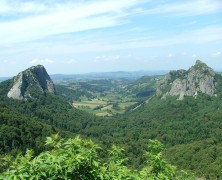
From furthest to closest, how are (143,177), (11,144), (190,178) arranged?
(11,144), (190,178), (143,177)

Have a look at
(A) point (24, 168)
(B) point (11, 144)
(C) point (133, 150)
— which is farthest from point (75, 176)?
(C) point (133, 150)

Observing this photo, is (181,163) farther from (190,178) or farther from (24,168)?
(24,168)

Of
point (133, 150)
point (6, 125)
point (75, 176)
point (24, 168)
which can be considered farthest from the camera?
point (133, 150)

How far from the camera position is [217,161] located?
13750 cm

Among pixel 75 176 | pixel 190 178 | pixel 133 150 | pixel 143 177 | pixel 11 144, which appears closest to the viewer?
pixel 75 176

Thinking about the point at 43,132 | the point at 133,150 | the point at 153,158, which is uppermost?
the point at 153,158

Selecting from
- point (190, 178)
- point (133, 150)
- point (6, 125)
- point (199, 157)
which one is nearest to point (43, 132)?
point (6, 125)

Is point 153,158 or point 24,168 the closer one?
point 24,168

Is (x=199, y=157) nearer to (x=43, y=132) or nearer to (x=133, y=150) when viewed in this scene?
(x=133, y=150)

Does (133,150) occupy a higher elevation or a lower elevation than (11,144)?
lower

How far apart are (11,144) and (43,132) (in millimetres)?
29441

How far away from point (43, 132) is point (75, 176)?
155 m

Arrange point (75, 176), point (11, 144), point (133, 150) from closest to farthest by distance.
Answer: point (75, 176) → point (11, 144) → point (133, 150)

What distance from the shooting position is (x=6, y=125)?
479 feet
